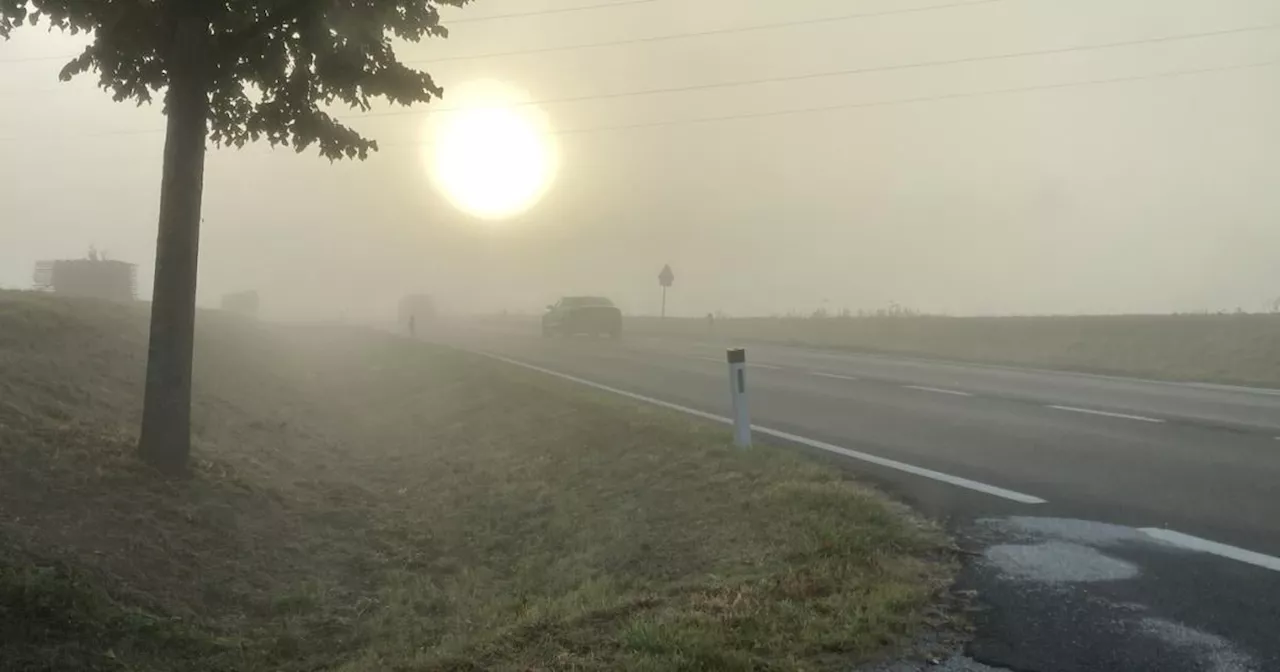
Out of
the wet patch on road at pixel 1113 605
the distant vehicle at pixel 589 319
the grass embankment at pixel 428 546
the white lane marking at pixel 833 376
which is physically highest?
the distant vehicle at pixel 589 319

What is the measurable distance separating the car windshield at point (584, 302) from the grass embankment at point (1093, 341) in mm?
3179

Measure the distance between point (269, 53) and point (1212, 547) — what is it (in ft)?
26.3

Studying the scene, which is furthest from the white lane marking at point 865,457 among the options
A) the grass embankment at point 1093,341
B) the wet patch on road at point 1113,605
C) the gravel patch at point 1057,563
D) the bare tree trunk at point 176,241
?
the grass embankment at point 1093,341

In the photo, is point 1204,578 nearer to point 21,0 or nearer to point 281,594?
point 281,594

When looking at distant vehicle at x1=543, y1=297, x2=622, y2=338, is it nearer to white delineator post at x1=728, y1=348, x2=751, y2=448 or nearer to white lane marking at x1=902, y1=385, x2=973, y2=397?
white lane marking at x1=902, y1=385, x2=973, y2=397

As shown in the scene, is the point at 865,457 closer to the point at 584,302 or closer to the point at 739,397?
the point at 739,397

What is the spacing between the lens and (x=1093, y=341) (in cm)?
2383

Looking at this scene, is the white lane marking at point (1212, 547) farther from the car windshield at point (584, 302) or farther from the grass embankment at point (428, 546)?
the car windshield at point (584, 302)

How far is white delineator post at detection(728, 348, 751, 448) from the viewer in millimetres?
8500

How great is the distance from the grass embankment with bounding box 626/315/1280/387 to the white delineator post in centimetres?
1249

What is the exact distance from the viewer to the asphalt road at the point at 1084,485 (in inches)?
159

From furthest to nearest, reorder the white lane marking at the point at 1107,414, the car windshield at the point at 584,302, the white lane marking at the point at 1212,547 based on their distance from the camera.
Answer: the car windshield at the point at 584,302 < the white lane marking at the point at 1107,414 < the white lane marking at the point at 1212,547

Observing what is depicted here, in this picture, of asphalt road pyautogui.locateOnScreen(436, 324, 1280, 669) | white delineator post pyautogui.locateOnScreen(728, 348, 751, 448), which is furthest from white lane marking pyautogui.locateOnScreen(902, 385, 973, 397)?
white delineator post pyautogui.locateOnScreen(728, 348, 751, 448)

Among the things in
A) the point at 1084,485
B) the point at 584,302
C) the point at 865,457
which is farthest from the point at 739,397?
the point at 584,302
